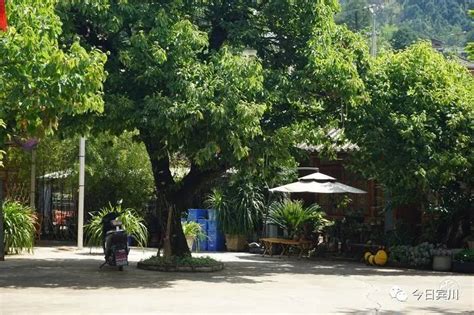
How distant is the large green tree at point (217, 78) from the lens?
521 inches

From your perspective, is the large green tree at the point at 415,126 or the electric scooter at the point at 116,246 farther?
the large green tree at the point at 415,126

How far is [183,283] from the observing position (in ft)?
44.2

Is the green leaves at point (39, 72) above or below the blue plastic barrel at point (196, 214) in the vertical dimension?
above

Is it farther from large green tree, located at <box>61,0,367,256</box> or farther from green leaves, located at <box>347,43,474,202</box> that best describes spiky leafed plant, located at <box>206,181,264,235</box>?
large green tree, located at <box>61,0,367,256</box>

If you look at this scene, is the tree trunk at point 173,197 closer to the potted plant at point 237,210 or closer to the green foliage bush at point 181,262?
the green foliage bush at point 181,262

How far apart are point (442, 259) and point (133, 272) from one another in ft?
22.7

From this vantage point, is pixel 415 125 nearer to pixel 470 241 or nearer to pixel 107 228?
pixel 470 241

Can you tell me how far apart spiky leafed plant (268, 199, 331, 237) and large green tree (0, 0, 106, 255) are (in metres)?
10.8

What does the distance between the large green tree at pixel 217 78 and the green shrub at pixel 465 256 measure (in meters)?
4.13

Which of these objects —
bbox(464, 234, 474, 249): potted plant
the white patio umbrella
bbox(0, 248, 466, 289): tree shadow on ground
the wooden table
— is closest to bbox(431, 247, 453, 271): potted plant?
bbox(0, 248, 466, 289): tree shadow on ground

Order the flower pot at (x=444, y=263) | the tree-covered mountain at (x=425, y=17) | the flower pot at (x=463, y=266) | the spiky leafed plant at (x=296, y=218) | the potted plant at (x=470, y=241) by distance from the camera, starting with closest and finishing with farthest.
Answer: the flower pot at (x=463, y=266), the flower pot at (x=444, y=263), the potted plant at (x=470, y=241), the spiky leafed plant at (x=296, y=218), the tree-covered mountain at (x=425, y=17)

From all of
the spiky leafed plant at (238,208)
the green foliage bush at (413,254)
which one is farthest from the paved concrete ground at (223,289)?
the spiky leafed plant at (238,208)

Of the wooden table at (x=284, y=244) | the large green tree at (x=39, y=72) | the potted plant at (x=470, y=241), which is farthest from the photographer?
the wooden table at (x=284, y=244)

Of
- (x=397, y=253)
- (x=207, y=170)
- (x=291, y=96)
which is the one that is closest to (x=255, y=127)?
(x=291, y=96)
